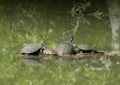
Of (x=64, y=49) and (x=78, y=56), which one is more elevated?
(x=64, y=49)

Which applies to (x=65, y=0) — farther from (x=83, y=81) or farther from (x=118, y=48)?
(x=83, y=81)

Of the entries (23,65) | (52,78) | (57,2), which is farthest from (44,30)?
(57,2)

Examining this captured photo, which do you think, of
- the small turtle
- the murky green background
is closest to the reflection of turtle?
the small turtle

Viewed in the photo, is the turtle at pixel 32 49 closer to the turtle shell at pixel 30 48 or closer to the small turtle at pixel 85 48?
the turtle shell at pixel 30 48

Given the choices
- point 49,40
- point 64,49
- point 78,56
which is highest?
point 49,40

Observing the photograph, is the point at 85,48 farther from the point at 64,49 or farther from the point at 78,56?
the point at 64,49

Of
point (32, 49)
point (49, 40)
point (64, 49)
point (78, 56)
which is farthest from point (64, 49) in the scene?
point (49, 40)

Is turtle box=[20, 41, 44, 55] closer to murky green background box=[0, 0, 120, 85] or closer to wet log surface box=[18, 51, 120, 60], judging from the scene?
wet log surface box=[18, 51, 120, 60]

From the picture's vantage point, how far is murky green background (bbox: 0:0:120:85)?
19.1ft

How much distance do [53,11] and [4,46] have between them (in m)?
3.93

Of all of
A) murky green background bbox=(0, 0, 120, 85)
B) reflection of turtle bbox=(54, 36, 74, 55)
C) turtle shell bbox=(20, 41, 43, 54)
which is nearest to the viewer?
murky green background bbox=(0, 0, 120, 85)

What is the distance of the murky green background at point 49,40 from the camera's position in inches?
229

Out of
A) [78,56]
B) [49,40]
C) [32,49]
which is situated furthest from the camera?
[49,40]

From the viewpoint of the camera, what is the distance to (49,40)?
25.6 feet
